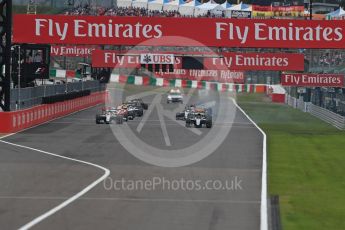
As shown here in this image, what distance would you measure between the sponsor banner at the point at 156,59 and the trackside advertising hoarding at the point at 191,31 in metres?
4.43

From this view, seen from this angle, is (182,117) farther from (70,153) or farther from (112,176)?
(112,176)

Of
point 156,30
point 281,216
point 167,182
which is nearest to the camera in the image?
point 281,216

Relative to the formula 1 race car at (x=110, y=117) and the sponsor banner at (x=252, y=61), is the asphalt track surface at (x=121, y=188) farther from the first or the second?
the sponsor banner at (x=252, y=61)

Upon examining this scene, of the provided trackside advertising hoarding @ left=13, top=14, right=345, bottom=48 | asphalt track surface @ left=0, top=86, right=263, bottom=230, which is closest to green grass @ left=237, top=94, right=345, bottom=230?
asphalt track surface @ left=0, top=86, right=263, bottom=230

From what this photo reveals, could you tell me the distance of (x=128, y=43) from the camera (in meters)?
38.8

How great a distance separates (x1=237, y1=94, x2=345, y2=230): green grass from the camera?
16266 millimetres

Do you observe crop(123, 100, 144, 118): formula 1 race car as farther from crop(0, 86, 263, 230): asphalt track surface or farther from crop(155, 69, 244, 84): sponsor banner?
crop(155, 69, 244, 84): sponsor banner

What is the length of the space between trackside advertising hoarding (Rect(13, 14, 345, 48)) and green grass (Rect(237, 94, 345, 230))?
4965mm

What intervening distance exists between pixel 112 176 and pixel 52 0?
3053 inches

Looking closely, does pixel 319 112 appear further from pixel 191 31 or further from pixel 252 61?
pixel 191 31

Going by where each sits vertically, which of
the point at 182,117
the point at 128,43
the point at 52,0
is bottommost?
the point at 182,117

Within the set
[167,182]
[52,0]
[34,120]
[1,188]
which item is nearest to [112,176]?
[167,182]

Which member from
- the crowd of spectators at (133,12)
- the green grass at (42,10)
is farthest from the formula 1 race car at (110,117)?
the green grass at (42,10)

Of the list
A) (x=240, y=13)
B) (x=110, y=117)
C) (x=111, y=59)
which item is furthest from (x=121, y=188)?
(x=240, y=13)
